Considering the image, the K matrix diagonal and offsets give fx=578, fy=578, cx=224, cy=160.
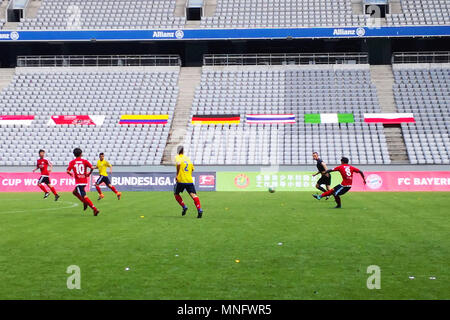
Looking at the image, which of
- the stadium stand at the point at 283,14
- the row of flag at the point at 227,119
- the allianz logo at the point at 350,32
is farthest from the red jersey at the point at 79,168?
the stadium stand at the point at 283,14

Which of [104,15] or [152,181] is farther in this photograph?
[104,15]

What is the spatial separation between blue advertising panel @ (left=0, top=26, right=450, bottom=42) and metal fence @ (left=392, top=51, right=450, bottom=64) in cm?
235

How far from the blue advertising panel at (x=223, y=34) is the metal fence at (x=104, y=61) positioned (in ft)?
6.97

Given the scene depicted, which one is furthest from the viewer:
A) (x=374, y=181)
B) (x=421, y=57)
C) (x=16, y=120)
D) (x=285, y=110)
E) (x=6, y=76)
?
(x=6, y=76)

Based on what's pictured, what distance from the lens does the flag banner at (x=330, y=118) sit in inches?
1656

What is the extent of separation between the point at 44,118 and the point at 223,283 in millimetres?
38298

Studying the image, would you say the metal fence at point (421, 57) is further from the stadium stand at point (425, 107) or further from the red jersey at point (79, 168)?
the red jersey at point (79, 168)

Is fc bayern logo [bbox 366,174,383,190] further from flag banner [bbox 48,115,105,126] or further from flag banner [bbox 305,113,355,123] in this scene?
flag banner [bbox 48,115,105,126]

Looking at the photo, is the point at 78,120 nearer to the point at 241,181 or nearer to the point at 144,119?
the point at 144,119

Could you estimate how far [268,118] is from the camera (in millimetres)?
42531

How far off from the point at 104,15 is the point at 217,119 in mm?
16185

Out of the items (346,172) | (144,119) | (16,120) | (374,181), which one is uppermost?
(16,120)

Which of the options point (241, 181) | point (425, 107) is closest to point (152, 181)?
point (241, 181)

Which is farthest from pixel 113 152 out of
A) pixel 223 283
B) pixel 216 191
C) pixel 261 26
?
pixel 223 283
